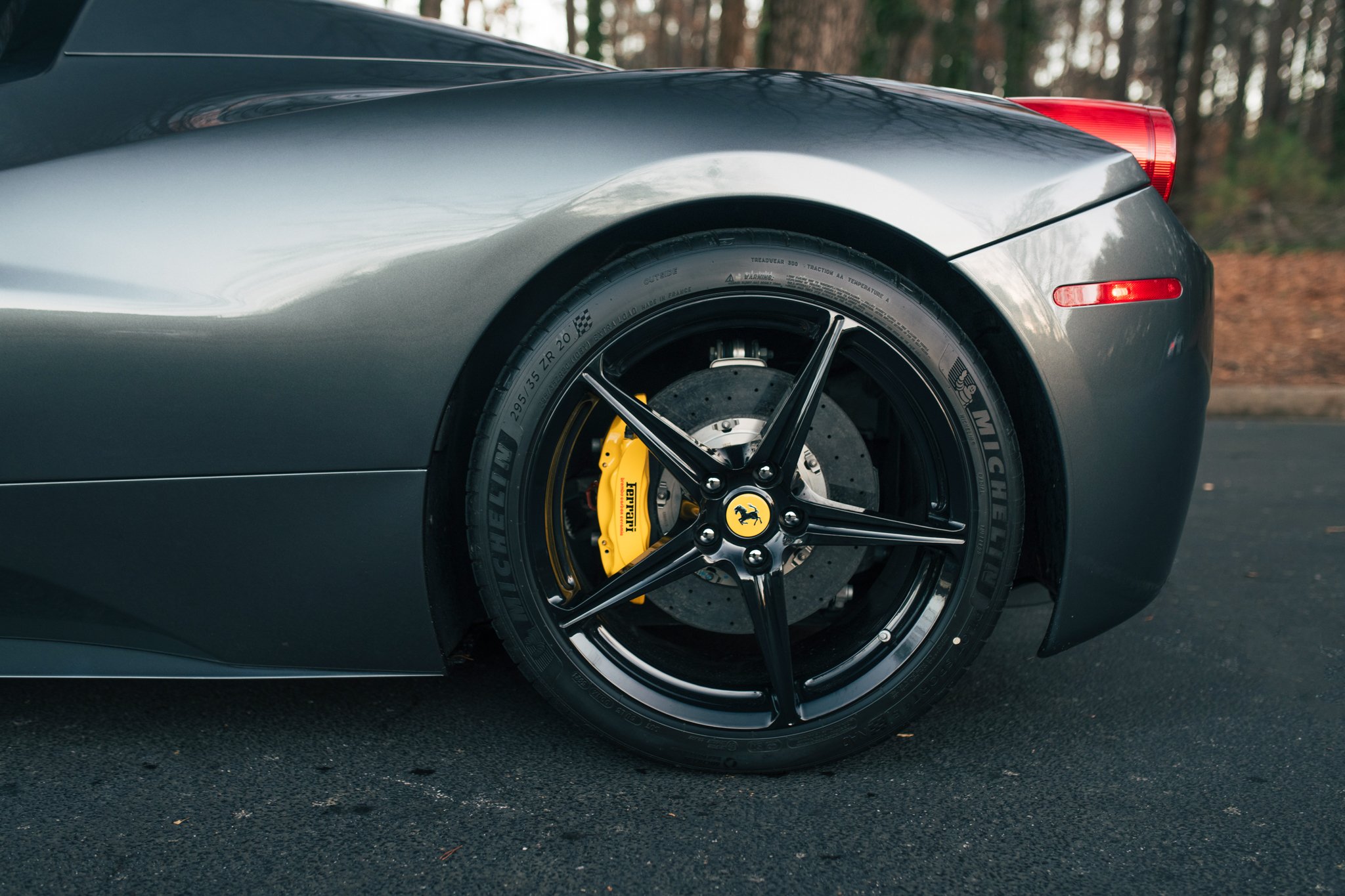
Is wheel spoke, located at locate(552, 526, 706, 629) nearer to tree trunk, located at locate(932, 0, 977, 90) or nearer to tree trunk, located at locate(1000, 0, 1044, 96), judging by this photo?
tree trunk, located at locate(1000, 0, 1044, 96)

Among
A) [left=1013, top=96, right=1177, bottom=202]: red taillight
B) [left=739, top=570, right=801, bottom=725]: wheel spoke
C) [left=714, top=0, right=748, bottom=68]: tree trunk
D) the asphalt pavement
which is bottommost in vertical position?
the asphalt pavement

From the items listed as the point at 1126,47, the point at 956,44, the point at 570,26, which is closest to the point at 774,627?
the point at 956,44

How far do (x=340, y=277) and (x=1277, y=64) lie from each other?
39788mm

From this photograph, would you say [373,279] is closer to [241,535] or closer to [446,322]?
[446,322]

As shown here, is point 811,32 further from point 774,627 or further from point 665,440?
point 774,627

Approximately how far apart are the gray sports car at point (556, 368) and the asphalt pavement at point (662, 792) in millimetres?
149

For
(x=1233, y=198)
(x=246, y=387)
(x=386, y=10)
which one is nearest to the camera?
(x=246, y=387)

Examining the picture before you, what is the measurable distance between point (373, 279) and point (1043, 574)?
115 centimetres

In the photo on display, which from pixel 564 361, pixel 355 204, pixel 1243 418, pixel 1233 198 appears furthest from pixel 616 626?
pixel 1233 198

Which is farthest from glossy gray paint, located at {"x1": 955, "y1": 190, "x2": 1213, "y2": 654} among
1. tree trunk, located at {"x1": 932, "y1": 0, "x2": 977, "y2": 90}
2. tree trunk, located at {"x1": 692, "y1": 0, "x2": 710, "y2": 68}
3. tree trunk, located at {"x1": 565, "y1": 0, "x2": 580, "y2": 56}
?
tree trunk, located at {"x1": 692, "y1": 0, "x2": 710, "y2": 68}

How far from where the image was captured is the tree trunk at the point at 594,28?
20.1 meters

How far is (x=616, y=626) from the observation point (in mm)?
1700

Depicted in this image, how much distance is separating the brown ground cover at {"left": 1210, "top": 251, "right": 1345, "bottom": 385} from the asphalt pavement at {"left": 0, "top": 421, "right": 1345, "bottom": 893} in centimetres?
461

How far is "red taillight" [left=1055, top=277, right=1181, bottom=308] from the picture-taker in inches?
60.1
